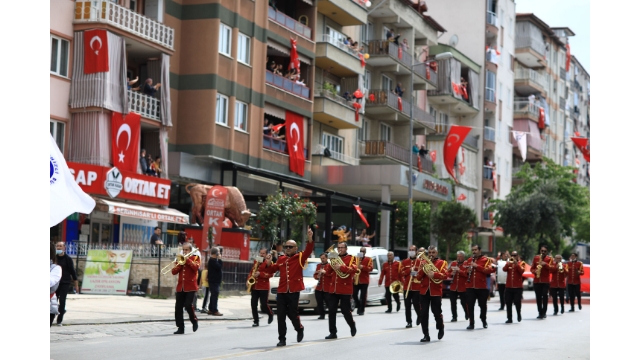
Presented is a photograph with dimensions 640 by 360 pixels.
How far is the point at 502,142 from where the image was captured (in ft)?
247

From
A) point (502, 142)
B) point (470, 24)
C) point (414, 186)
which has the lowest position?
point (414, 186)

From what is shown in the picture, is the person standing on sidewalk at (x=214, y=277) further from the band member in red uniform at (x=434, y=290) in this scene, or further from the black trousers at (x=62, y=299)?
the band member in red uniform at (x=434, y=290)

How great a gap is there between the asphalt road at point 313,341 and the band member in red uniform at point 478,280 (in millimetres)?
569

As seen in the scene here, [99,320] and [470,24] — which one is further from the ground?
[470,24]

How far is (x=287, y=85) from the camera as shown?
44.0 m

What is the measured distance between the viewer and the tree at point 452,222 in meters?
53.2

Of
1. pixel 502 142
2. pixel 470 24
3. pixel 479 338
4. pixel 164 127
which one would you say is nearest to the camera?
pixel 479 338

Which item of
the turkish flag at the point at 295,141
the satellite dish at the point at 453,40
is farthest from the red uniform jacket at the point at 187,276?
the satellite dish at the point at 453,40

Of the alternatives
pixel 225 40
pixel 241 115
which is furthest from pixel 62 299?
pixel 241 115

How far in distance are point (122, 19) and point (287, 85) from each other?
37.7 ft

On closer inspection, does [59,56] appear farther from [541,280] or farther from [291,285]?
[291,285]
